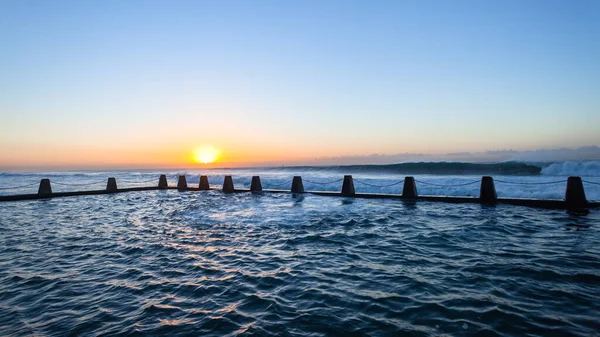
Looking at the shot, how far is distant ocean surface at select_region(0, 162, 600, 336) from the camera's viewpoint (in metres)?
3.87

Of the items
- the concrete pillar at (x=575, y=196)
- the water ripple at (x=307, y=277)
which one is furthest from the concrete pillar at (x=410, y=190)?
the concrete pillar at (x=575, y=196)

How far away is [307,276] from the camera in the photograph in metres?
5.46

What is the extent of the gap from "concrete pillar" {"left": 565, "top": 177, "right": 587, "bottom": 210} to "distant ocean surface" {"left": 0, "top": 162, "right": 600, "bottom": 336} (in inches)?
78.0

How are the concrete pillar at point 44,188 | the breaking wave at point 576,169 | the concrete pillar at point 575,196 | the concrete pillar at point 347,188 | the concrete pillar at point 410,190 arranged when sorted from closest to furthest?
the concrete pillar at point 575,196 < the concrete pillar at point 410,190 < the concrete pillar at point 347,188 < the concrete pillar at point 44,188 < the breaking wave at point 576,169

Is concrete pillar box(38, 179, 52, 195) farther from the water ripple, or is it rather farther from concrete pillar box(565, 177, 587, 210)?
concrete pillar box(565, 177, 587, 210)

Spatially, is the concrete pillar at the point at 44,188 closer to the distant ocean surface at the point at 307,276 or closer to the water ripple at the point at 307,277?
the distant ocean surface at the point at 307,276

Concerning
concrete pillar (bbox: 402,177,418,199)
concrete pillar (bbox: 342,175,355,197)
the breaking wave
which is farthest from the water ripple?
the breaking wave

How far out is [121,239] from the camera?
8383mm

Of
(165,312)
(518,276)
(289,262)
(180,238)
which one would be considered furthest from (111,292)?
(518,276)

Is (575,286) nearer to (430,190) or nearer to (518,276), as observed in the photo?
(518,276)

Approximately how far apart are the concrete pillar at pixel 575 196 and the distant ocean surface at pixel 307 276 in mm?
1982

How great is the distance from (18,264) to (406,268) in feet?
24.4

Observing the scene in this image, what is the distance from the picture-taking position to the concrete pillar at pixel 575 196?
11707 mm

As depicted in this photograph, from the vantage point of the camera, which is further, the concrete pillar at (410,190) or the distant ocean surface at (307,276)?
the concrete pillar at (410,190)
